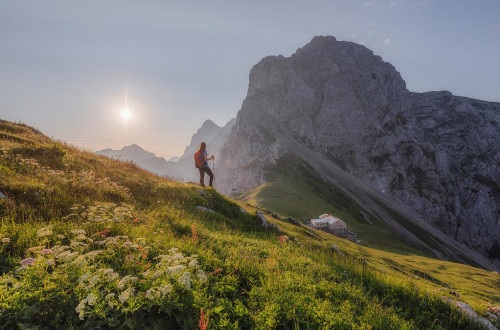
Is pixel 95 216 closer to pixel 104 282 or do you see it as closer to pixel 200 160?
pixel 104 282

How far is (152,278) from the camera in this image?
4629 millimetres

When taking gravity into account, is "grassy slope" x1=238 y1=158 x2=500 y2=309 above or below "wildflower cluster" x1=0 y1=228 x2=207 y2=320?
below

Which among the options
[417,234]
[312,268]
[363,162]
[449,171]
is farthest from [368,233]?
[449,171]

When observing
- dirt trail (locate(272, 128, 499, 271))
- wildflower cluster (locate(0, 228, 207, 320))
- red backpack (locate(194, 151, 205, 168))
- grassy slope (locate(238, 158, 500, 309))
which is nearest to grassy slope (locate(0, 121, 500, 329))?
wildflower cluster (locate(0, 228, 207, 320))

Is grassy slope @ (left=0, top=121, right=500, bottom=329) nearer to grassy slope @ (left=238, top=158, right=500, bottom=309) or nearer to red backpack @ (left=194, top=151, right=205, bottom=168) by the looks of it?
red backpack @ (left=194, top=151, right=205, bottom=168)

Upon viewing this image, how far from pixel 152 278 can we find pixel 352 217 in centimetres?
12182

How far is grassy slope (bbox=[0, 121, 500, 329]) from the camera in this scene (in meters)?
3.94

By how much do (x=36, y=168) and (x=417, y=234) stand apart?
15862 cm

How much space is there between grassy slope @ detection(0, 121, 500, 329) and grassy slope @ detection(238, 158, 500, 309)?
42497 mm

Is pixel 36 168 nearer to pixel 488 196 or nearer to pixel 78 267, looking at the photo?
pixel 78 267

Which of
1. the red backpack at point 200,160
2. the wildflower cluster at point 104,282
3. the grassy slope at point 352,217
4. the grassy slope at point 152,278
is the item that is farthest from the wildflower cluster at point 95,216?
the grassy slope at point 352,217

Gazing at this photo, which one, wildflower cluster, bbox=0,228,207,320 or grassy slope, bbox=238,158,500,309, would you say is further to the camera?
grassy slope, bbox=238,158,500,309

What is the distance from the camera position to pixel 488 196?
180 metres

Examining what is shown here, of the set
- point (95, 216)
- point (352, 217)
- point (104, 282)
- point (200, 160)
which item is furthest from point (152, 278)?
point (352, 217)
